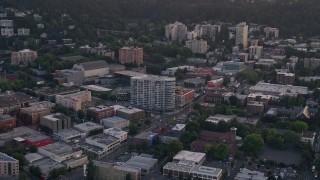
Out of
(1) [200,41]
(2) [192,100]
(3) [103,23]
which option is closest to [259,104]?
(2) [192,100]

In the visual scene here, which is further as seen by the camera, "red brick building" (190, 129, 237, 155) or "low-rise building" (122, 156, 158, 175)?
"red brick building" (190, 129, 237, 155)

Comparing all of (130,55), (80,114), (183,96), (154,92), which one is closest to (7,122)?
(80,114)

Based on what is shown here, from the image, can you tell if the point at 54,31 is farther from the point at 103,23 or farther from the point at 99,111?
the point at 99,111

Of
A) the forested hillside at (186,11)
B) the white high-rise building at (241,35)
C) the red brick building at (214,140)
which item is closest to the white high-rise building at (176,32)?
the white high-rise building at (241,35)

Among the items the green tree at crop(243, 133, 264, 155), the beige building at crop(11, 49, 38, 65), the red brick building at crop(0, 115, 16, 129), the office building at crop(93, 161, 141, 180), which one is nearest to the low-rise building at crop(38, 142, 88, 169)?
the office building at crop(93, 161, 141, 180)

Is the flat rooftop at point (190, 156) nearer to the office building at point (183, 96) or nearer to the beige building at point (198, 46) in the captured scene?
the office building at point (183, 96)

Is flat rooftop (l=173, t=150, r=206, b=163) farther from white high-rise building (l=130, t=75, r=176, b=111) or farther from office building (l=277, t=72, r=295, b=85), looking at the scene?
office building (l=277, t=72, r=295, b=85)
